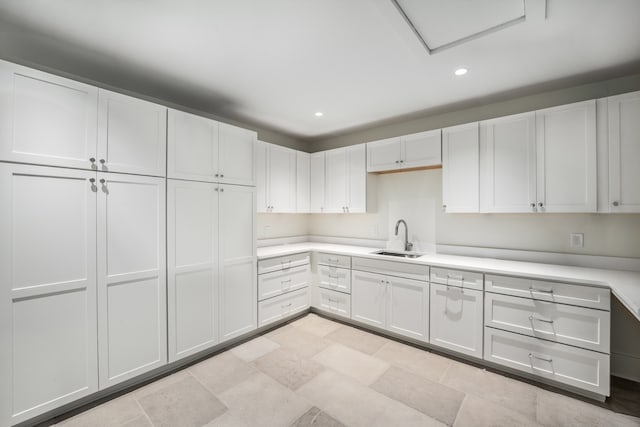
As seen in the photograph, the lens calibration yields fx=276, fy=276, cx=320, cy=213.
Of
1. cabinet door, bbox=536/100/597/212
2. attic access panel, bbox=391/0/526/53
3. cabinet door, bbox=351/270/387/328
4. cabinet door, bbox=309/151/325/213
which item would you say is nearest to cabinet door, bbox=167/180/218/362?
→ cabinet door, bbox=351/270/387/328

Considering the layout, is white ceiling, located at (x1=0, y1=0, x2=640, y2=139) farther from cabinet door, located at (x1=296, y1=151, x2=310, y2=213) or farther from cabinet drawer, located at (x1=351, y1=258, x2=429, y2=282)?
cabinet drawer, located at (x1=351, y1=258, x2=429, y2=282)

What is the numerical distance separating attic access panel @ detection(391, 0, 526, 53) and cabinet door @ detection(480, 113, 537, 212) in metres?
1.12

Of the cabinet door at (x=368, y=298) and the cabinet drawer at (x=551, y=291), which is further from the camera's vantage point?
the cabinet door at (x=368, y=298)

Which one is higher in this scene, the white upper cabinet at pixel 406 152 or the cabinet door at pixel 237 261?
the white upper cabinet at pixel 406 152

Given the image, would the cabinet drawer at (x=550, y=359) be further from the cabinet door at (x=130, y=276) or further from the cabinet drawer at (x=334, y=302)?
the cabinet door at (x=130, y=276)

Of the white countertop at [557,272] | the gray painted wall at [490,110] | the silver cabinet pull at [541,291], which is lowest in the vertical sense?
the silver cabinet pull at [541,291]

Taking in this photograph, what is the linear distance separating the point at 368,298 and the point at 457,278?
3.33 ft

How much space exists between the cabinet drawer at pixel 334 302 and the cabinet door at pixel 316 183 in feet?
3.79

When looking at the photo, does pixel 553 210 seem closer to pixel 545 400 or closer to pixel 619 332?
pixel 619 332

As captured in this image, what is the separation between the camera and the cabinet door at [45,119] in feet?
5.41

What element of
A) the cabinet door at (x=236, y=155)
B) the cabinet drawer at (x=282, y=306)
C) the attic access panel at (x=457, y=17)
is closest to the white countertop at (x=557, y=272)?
the cabinet drawer at (x=282, y=306)

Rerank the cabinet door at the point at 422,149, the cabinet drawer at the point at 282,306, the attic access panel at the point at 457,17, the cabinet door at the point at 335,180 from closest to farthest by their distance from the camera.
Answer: the attic access panel at the point at 457,17, the cabinet door at the point at 422,149, the cabinet drawer at the point at 282,306, the cabinet door at the point at 335,180

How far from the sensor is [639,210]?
206cm

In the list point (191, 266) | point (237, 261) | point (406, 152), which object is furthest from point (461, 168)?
point (191, 266)
